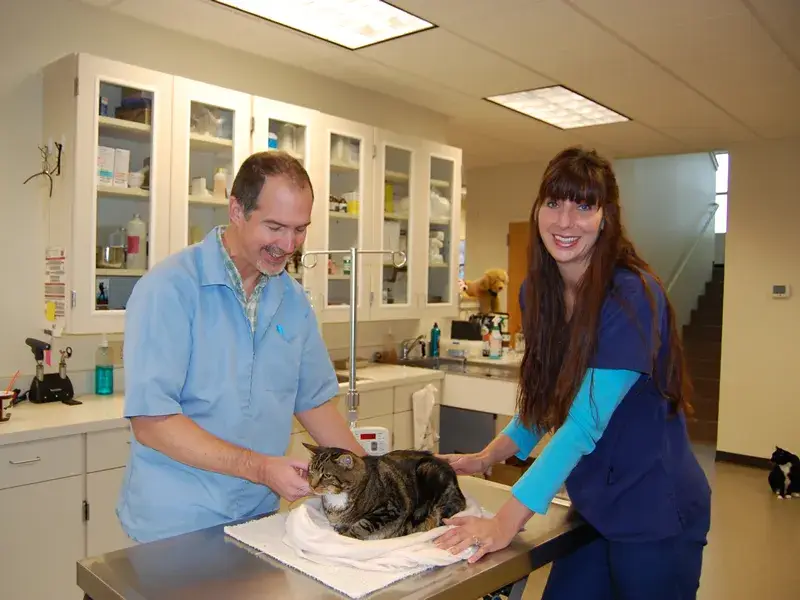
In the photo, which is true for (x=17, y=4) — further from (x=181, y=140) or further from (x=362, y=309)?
(x=362, y=309)

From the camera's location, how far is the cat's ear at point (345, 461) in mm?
1365

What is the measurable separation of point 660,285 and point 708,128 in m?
4.27

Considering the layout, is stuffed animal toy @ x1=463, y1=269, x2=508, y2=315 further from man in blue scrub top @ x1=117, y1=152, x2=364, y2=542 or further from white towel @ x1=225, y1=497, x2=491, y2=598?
white towel @ x1=225, y1=497, x2=491, y2=598

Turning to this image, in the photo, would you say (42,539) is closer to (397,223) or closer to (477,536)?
(477,536)

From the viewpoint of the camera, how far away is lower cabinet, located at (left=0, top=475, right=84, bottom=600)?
235 cm

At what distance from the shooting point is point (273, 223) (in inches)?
58.4

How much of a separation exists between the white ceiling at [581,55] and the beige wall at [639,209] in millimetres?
1564

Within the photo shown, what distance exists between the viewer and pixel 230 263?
156 centimetres

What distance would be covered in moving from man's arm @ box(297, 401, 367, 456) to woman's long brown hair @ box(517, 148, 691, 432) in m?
0.44

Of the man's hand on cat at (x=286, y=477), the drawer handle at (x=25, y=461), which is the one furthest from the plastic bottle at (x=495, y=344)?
the man's hand on cat at (x=286, y=477)

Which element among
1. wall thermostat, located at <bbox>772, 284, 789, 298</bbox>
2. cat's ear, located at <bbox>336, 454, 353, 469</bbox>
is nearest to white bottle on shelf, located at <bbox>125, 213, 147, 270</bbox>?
cat's ear, located at <bbox>336, 454, 353, 469</bbox>

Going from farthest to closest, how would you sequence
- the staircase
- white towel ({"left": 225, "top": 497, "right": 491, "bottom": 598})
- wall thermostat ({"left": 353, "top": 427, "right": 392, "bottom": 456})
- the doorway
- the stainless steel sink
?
the doorway
the staircase
the stainless steel sink
wall thermostat ({"left": 353, "top": 427, "right": 392, "bottom": 456})
white towel ({"left": 225, "top": 497, "right": 491, "bottom": 598})

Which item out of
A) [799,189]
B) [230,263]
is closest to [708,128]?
[799,189]

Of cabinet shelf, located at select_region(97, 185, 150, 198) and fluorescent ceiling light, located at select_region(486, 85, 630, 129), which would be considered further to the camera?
fluorescent ceiling light, located at select_region(486, 85, 630, 129)
